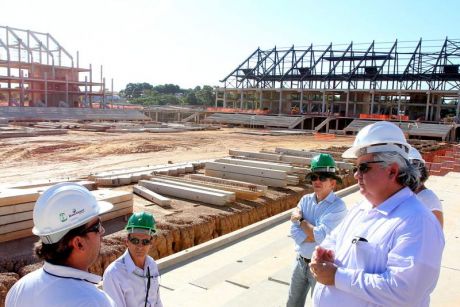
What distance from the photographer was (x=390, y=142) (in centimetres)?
230

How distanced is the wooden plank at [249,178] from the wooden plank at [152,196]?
2.62 m

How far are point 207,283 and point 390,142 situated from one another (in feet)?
10.6

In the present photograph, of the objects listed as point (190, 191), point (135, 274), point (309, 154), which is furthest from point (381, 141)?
point (309, 154)

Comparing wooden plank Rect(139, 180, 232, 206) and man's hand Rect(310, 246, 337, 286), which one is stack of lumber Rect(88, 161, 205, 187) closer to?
wooden plank Rect(139, 180, 232, 206)

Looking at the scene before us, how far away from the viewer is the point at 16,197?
6.18m

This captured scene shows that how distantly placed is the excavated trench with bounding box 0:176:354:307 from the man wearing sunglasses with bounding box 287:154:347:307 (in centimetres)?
341

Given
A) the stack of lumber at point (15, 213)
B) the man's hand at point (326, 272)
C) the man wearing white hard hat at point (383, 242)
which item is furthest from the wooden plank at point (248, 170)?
the man's hand at point (326, 272)

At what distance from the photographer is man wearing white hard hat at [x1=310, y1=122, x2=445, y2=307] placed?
188 centimetres

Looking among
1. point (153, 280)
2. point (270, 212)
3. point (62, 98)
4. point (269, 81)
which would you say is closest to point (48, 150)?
point (270, 212)

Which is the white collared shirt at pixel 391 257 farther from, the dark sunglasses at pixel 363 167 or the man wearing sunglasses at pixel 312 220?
the man wearing sunglasses at pixel 312 220

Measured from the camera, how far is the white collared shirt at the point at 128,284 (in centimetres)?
271

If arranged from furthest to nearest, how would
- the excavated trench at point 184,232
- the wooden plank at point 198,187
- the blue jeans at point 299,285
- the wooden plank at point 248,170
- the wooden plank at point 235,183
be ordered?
the wooden plank at point 248,170
the wooden plank at point 235,183
the wooden plank at point 198,187
the excavated trench at point 184,232
the blue jeans at point 299,285

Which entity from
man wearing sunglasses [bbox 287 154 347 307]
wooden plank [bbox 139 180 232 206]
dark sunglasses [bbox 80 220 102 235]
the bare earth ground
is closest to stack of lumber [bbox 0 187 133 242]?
wooden plank [bbox 139 180 232 206]

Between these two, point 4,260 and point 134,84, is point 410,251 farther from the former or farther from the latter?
point 134,84
